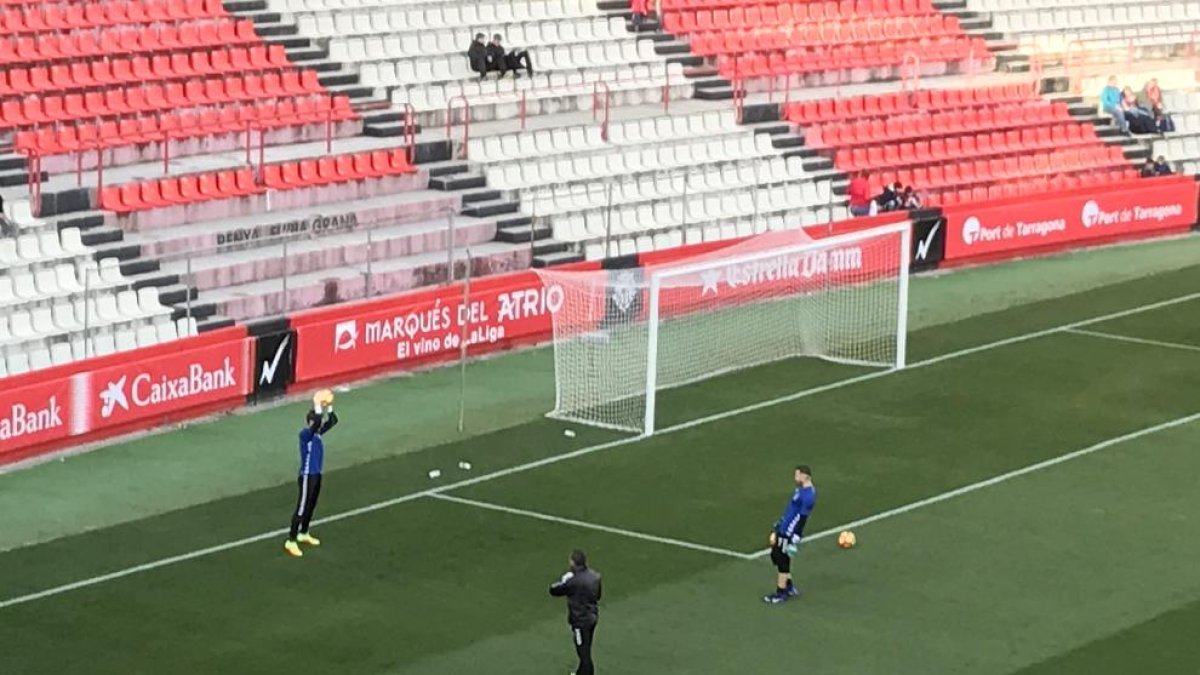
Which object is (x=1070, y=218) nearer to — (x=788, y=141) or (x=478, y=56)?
(x=788, y=141)

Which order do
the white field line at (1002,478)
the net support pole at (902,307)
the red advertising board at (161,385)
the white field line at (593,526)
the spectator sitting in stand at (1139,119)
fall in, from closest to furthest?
the white field line at (593,526)
the white field line at (1002,478)
the red advertising board at (161,385)
the net support pole at (902,307)
the spectator sitting in stand at (1139,119)

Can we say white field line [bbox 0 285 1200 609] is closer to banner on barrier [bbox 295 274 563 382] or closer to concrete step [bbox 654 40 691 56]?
banner on barrier [bbox 295 274 563 382]

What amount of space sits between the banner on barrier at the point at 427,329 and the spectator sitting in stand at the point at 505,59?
6.77 meters

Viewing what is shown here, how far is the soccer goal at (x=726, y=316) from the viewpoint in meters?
30.4

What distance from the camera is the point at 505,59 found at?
38844 millimetres

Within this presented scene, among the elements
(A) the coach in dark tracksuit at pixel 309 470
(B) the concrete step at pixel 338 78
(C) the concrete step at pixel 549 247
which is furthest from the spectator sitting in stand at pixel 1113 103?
(A) the coach in dark tracksuit at pixel 309 470

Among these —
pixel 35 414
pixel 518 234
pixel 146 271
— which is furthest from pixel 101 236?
pixel 518 234

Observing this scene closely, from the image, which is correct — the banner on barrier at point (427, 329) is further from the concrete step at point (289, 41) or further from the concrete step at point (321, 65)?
Result: the concrete step at point (289, 41)

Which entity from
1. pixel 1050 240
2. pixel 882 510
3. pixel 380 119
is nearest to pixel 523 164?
pixel 380 119

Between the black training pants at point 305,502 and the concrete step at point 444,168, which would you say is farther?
the concrete step at point 444,168

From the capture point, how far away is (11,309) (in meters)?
28.8

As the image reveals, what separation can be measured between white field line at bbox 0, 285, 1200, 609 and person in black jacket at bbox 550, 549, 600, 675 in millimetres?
5089

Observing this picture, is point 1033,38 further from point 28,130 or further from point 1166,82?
point 28,130

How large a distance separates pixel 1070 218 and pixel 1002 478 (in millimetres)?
15480
